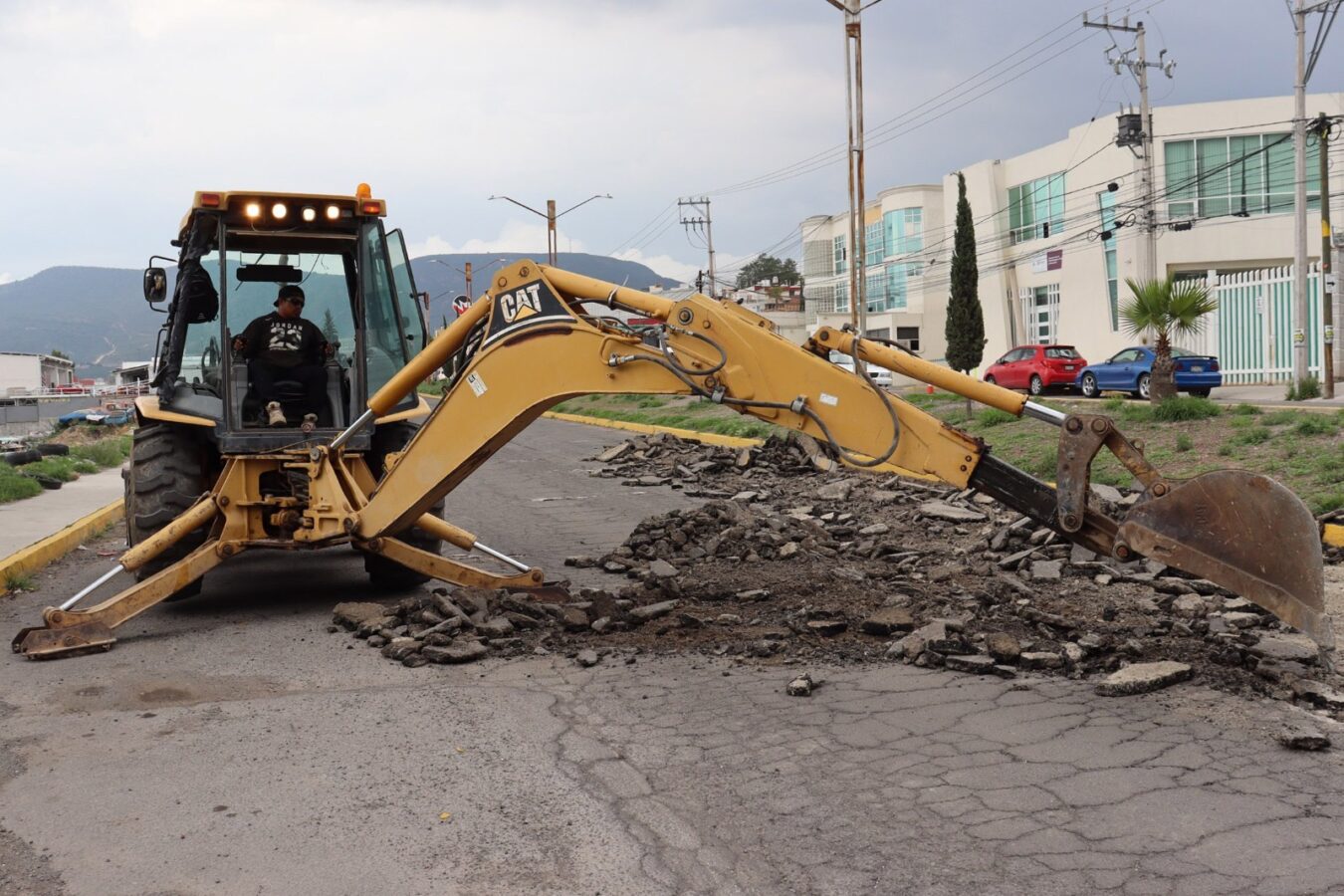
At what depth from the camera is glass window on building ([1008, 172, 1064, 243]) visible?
45.7 meters

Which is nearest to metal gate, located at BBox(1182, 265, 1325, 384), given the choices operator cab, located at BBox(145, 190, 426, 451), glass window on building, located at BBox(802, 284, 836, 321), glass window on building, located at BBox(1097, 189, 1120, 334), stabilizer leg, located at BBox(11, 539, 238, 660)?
glass window on building, located at BBox(1097, 189, 1120, 334)

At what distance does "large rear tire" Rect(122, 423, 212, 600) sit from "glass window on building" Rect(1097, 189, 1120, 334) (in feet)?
125

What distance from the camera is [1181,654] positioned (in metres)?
6.09

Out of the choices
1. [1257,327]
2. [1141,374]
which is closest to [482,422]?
[1141,374]

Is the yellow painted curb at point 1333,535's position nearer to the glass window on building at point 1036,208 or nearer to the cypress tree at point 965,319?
the cypress tree at point 965,319

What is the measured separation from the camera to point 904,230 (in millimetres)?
61531

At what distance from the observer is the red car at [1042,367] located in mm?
32406

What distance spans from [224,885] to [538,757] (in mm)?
1461

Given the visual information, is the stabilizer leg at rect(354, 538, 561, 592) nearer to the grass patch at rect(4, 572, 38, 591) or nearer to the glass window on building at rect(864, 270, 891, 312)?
the grass patch at rect(4, 572, 38, 591)

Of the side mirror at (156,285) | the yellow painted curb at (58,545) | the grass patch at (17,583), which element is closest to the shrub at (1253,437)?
the side mirror at (156,285)

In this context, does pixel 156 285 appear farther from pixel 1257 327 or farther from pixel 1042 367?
pixel 1257 327

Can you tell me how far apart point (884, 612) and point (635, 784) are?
266cm

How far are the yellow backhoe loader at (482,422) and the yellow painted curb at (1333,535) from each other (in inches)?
135

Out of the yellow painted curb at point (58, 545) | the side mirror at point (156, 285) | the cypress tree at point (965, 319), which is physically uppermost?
the cypress tree at point (965, 319)
